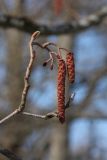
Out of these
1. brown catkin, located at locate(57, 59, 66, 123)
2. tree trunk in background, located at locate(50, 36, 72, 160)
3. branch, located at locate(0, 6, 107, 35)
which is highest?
branch, located at locate(0, 6, 107, 35)

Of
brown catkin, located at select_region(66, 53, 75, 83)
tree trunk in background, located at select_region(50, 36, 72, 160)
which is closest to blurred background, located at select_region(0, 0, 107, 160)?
tree trunk in background, located at select_region(50, 36, 72, 160)

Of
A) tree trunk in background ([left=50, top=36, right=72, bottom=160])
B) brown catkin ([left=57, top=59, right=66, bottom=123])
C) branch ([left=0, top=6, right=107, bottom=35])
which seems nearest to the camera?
brown catkin ([left=57, top=59, right=66, bottom=123])

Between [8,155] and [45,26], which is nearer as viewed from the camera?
[8,155]

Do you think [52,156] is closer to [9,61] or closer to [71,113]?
[71,113]

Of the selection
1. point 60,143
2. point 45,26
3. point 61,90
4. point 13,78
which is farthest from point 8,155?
point 13,78

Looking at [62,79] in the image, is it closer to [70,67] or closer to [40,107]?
[70,67]

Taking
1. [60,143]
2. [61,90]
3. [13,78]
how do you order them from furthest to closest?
[13,78]
[60,143]
[61,90]

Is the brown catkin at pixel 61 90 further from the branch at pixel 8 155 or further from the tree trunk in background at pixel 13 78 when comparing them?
the tree trunk in background at pixel 13 78

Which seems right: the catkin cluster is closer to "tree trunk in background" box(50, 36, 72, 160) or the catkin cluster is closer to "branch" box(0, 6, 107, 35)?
"branch" box(0, 6, 107, 35)

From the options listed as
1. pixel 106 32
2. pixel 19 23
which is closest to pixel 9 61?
pixel 106 32
